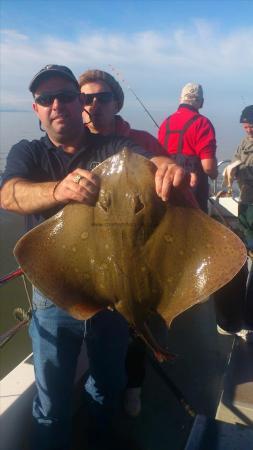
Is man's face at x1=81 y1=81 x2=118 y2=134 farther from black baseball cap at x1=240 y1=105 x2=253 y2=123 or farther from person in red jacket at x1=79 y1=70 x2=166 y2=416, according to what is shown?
black baseball cap at x1=240 y1=105 x2=253 y2=123

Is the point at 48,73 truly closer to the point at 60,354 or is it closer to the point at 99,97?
the point at 99,97

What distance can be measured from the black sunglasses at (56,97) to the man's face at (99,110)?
884mm

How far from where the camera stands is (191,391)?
366 cm

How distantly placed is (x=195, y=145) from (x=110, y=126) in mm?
1391

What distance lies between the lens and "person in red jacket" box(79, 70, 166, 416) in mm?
3291

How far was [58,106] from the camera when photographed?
240 centimetres

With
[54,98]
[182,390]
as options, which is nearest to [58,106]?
[54,98]

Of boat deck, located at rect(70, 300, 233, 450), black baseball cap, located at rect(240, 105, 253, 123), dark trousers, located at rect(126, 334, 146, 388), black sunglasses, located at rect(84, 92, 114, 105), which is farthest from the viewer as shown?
black baseball cap, located at rect(240, 105, 253, 123)

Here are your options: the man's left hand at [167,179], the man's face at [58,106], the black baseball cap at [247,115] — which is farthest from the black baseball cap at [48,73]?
the black baseball cap at [247,115]

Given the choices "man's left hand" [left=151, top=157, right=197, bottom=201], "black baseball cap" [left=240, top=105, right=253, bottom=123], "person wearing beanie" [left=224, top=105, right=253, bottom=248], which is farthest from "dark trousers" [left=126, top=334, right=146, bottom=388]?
"black baseball cap" [left=240, top=105, right=253, bottom=123]

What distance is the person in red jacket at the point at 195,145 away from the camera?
443 cm

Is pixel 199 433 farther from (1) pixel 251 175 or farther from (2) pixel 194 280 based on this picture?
(1) pixel 251 175

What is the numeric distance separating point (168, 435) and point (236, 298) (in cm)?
126

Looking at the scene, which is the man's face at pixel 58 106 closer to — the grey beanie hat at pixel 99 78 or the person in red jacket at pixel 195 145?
the grey beanie hat at pixel 99 78
